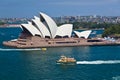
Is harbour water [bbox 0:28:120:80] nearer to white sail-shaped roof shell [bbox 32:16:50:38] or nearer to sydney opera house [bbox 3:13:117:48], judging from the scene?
sydney opera house [bbox 3:13:117:48]

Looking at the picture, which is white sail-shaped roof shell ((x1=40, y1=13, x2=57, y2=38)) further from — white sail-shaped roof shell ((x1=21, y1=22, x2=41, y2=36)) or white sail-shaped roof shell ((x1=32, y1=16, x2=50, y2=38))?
white sail-shaped roof shell ((x1=21, y1=22, x2=41, y2=36))

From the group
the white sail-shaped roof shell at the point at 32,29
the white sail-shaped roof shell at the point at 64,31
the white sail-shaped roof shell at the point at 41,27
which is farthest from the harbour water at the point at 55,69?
the white sail-shaped roof shell at the point at 64,31

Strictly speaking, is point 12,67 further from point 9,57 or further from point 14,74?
point 9,57

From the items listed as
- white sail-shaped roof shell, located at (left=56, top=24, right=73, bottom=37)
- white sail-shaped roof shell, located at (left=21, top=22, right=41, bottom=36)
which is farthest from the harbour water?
white sail-shaped roof shell, located at (left=56, top=24, right=73, bottom=37)

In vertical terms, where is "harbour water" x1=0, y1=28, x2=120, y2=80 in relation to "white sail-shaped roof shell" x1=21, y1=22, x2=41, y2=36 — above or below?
below

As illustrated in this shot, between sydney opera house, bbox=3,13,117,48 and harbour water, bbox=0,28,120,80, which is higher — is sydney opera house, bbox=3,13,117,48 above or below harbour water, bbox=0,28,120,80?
above

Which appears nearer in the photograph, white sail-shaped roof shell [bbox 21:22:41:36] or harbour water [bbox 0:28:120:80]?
harbour water [bbox 0:28:120:80]

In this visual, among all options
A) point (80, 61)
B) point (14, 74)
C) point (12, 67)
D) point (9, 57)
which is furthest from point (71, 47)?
point (14, 74)

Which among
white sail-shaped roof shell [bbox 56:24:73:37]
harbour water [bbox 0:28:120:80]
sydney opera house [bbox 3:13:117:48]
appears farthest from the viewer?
white sail-shaped roof shell [bbox 56:24:73:37]

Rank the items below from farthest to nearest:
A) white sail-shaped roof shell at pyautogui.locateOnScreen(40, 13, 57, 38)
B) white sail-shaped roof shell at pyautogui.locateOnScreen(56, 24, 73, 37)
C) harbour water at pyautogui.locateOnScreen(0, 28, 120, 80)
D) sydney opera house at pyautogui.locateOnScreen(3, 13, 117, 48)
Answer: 1. white sail-shaped roof shell at pyautogui.locateOnScreen(56, 24, 73, 37)
2. sydney opera house at pyautogui.locateOnScreen(3, 13, 117, 48)
3. white sail-shaped roof shell at pyautogui.locateOnScreen(40, 13, 57, 38)
4. harbour water at pyautogui.locateOnScreen(0, 28, 120, 80)

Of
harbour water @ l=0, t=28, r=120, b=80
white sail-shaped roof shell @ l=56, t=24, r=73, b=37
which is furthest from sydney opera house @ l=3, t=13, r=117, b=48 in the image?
harbour water @ l=0, t=28, r=120, b=80

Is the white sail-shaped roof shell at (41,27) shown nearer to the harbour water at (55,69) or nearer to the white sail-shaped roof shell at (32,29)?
the white sail-shaped roof shell at (32,29)
